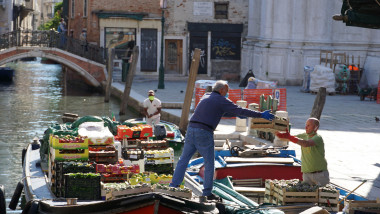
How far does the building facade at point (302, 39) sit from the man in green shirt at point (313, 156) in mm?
21200

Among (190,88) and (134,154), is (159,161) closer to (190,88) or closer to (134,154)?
(134,154)

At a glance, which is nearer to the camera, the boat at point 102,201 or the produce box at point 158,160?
the boat at point 102,201

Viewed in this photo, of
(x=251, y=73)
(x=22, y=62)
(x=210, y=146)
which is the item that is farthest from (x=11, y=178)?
(x=22, y=62)

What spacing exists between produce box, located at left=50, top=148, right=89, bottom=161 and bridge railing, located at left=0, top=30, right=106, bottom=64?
22511 millimetres

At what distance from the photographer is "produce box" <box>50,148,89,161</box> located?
1193 cm

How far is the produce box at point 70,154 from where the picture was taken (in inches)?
470

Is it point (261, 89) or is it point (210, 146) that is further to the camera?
point (261, 89)

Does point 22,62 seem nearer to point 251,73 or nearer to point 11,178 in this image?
point 251,73

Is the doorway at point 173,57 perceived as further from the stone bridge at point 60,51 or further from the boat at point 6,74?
the boat at point 6,74

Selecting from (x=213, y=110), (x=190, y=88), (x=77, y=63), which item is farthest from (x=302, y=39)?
(x=213, y=110)

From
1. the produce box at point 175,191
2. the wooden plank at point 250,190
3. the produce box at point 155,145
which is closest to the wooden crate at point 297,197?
the produce box at point 175,191

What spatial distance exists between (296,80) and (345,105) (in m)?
6.29

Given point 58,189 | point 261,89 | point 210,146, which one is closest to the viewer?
point 210,146

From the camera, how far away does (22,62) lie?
51156mm
